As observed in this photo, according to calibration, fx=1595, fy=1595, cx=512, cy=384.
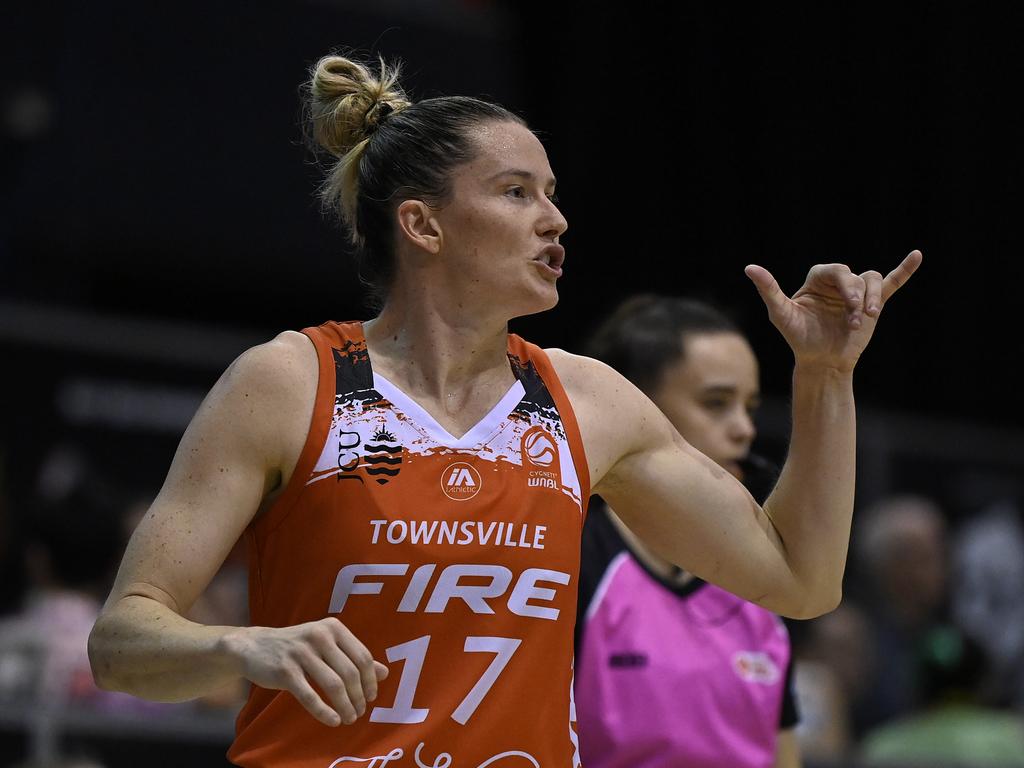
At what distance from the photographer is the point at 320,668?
2.12 m

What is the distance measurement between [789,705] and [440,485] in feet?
5.18

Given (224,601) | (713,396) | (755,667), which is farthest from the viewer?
(224,601)

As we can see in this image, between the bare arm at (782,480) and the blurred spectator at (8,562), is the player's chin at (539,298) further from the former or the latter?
the blurred spectator at (8,562)

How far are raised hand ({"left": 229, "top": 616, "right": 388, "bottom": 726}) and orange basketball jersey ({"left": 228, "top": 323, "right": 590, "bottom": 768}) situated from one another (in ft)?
1.11

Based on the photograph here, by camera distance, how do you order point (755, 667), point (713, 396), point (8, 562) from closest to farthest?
1. point (755, 667)
2. point (713, 396)
3. point (8, 562)

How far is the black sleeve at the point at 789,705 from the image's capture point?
379 cm

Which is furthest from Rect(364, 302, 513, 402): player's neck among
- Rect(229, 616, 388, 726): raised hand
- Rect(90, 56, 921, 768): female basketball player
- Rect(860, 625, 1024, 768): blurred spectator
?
Rect(860, 625, 1024, 768): blurred spectator

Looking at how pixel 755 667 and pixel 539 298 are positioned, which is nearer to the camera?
pixel 539 298

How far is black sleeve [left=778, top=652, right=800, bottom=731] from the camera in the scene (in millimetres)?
3791

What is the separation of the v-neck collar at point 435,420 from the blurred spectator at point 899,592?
4497 mm

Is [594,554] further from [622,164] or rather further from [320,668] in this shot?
[622,164]

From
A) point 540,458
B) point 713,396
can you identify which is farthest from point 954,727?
point 540,458

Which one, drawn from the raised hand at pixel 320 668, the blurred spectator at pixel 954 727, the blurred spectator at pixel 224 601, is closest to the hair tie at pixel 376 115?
the raised hand at pixel 320 668

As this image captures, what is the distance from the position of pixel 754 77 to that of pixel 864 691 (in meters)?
3.90
